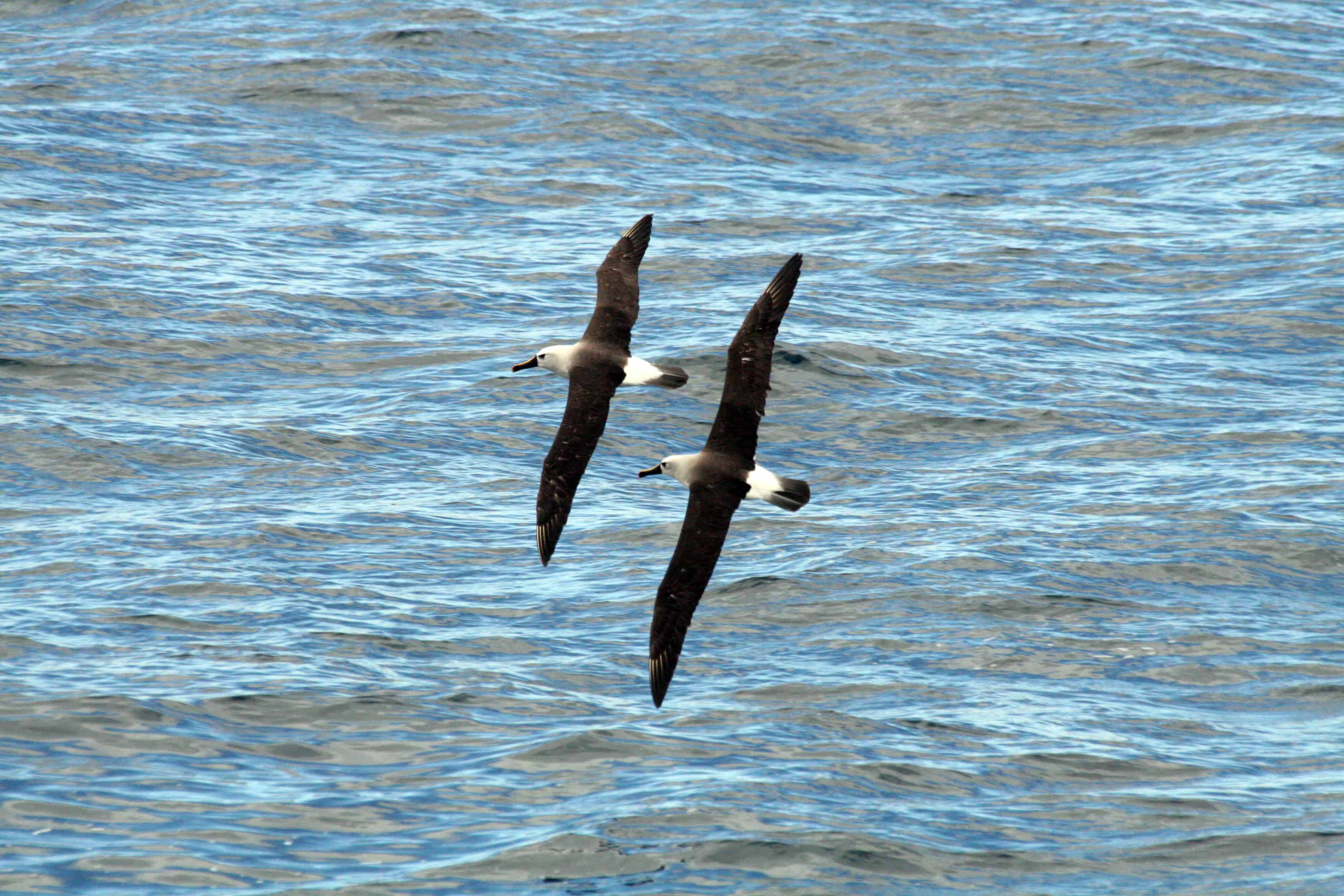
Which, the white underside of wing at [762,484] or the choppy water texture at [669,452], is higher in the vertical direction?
the white underside of wing at [762,484]

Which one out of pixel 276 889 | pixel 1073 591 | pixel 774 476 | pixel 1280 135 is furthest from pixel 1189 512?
pixel 1280 135

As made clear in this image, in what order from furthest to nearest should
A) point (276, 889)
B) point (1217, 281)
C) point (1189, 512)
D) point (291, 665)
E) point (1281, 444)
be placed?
point (1217, 281), point (1281, 444), point (1189, 512), point (291, 665), point (276, 889)

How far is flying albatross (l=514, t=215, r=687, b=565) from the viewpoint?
52.9 feet

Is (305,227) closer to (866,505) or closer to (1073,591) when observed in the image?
(866,505)

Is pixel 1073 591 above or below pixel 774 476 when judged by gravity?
below

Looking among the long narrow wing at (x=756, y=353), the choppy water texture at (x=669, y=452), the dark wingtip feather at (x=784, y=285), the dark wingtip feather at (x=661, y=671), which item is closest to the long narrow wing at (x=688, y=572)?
the dark wingtip feather at (x=661, y=671)

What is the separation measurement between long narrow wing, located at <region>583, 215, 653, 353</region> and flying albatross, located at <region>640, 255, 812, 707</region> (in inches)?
91.3

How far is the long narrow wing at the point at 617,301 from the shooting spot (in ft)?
54.2

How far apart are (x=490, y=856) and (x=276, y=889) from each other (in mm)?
1660

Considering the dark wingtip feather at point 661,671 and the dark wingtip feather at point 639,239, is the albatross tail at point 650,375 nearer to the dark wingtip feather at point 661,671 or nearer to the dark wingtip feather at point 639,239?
the dark wingtip feather at point 639,239

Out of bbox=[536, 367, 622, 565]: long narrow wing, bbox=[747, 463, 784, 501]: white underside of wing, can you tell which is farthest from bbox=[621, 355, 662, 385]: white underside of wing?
bbox=[747, 463, 784, 501]: white underside of wing

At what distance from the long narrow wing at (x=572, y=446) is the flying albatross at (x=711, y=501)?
1761mm

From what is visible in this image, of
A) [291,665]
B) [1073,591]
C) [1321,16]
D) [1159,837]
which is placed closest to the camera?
[1159,837]

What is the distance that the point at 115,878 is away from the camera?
13664mm
